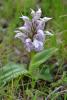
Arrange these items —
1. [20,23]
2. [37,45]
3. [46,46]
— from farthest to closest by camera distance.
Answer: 1. [20,23]
2. [46,46]
3. [37,45]

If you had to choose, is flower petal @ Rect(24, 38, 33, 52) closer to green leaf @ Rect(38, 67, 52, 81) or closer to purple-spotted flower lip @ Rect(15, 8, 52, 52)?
purple-spotted flower lip @ Rect(15, 8, 52, 52)

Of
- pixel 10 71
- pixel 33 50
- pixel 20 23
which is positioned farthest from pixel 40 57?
pixel 20 23

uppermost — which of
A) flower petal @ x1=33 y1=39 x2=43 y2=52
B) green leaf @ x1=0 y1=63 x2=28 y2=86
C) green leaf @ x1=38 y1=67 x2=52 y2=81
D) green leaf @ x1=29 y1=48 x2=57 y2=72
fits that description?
flower petal @ x1=33 y1=39 x2=43 y2=52

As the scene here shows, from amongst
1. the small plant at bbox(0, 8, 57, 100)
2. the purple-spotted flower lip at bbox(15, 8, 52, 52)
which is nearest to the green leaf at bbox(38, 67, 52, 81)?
the small plant at bbox(0, 8, 57, 100)

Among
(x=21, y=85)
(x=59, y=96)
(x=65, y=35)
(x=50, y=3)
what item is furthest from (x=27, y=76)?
(x=50, y=3)

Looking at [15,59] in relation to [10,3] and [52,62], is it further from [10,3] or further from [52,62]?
[10,3]

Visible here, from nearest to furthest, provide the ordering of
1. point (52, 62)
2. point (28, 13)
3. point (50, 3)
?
1. point (52, 62)
2. point (28, 13)
3. point (50, 3)

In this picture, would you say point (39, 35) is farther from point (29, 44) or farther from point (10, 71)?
Result: point (10, 71)
